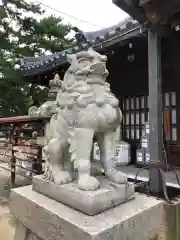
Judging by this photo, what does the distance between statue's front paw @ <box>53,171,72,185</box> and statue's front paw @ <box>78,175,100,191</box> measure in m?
0.20

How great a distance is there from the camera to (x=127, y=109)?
18.3ft

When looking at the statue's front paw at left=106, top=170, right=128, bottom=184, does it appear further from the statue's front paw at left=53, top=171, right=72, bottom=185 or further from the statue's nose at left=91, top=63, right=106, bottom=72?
the statue's nose at left=91, top=63, right=106, bottom=72

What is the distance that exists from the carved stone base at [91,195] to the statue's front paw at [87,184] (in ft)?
0.08

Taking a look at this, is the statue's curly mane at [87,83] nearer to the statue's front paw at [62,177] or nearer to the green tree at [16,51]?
the statue's front paw at [62,177]

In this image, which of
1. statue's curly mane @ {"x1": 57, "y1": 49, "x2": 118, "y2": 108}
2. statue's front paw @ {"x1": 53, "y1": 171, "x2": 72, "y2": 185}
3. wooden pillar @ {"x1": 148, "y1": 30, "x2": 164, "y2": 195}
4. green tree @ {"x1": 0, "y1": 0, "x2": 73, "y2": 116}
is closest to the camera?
statue's curly mane @ {"x1": 57, "y1": 49, "x2": 118, "y2": 108}

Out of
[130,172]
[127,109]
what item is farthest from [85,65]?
[127,109]

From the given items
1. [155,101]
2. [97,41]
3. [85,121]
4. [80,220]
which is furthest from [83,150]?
[97,41]

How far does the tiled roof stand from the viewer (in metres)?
3.50

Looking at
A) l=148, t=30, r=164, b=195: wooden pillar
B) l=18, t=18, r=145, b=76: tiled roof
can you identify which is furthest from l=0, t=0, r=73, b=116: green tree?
l=148, t=30, r=164, b=195: wooden pillar

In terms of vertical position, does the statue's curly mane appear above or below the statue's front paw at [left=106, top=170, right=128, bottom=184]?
above

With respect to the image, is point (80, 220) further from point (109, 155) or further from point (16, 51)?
point (16, 51)

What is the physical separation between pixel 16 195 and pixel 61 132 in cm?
66

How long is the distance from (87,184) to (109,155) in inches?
10.2

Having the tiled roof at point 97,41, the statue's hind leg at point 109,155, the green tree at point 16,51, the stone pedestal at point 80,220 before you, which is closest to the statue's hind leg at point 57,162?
the stone pedestal at point 80,220
